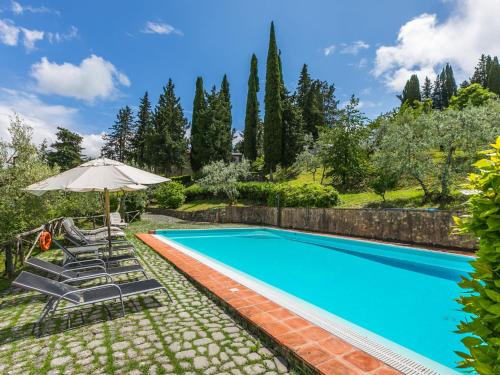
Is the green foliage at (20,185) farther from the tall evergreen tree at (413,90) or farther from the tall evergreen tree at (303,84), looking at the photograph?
Answer: the tall evergreen tree at (413,90)

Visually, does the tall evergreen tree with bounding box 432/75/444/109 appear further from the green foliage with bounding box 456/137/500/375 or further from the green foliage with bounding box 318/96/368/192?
the green foliage with bounding box 456/137/500/375

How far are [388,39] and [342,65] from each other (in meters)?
3.42

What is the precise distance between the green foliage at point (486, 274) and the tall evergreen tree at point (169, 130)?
125 ft

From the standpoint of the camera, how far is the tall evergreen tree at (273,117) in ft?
96.9

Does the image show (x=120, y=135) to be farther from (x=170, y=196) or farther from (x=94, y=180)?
(x=94, y=180)

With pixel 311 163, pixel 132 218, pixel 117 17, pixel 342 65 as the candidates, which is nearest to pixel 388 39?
pixel 342 65

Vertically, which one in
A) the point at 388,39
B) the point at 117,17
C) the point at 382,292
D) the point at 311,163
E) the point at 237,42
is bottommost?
the point at 382,292

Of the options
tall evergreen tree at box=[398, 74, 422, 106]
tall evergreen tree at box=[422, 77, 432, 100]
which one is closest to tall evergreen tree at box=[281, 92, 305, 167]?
tall evergreen tree at box=[398, 74, 422, 106]

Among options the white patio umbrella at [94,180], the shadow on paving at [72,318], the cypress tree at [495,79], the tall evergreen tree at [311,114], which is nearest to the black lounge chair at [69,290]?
the shadow on paving at [72,318]

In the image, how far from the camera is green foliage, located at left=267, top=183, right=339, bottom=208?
1605 centimetres

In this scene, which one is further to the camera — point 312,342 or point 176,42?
point 176,42

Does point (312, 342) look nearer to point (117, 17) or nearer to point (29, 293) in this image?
point (29, 293)

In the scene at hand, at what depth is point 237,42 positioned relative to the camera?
58.9 ft

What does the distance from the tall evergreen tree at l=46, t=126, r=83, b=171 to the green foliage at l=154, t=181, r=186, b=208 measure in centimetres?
2329
